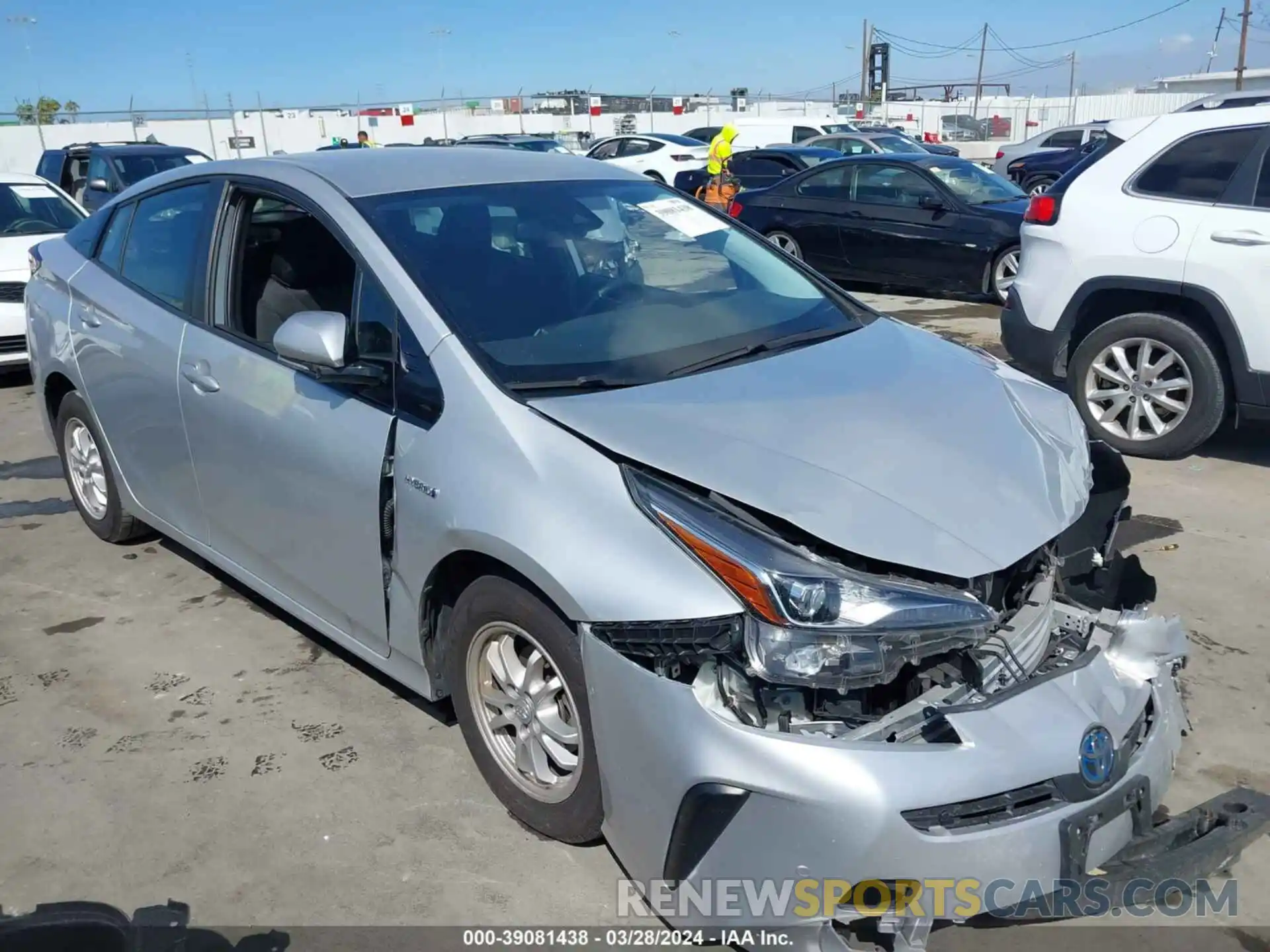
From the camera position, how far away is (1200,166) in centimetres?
565

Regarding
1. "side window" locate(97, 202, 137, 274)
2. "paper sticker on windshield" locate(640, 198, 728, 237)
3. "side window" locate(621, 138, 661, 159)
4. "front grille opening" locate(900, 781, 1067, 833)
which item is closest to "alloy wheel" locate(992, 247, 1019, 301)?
"paper sticker on windshield" locate(640, 198, 728, 237)

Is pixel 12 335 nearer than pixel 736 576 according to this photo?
A: No

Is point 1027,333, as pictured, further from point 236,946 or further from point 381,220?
point 236,946

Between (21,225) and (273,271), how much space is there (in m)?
6.81

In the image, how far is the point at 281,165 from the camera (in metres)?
3.65

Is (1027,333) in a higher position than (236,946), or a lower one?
higher

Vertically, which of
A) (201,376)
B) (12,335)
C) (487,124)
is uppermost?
(487,124)

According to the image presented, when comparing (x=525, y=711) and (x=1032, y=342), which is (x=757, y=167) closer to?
(x=1032, y=342)

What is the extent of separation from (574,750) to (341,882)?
0.72 meters

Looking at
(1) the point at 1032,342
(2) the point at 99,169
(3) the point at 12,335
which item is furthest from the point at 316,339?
(2) the point at 99,169

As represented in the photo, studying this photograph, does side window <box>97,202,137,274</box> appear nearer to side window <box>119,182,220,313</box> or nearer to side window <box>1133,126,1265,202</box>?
side window <box>119,182,220,313</box>

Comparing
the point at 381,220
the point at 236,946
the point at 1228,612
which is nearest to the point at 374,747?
the point at 236,946

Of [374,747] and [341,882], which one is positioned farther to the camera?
[374,747]

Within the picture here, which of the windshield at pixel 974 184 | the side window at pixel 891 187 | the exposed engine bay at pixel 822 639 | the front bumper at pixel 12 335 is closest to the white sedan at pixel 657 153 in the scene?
the side window at pixel 891 187
